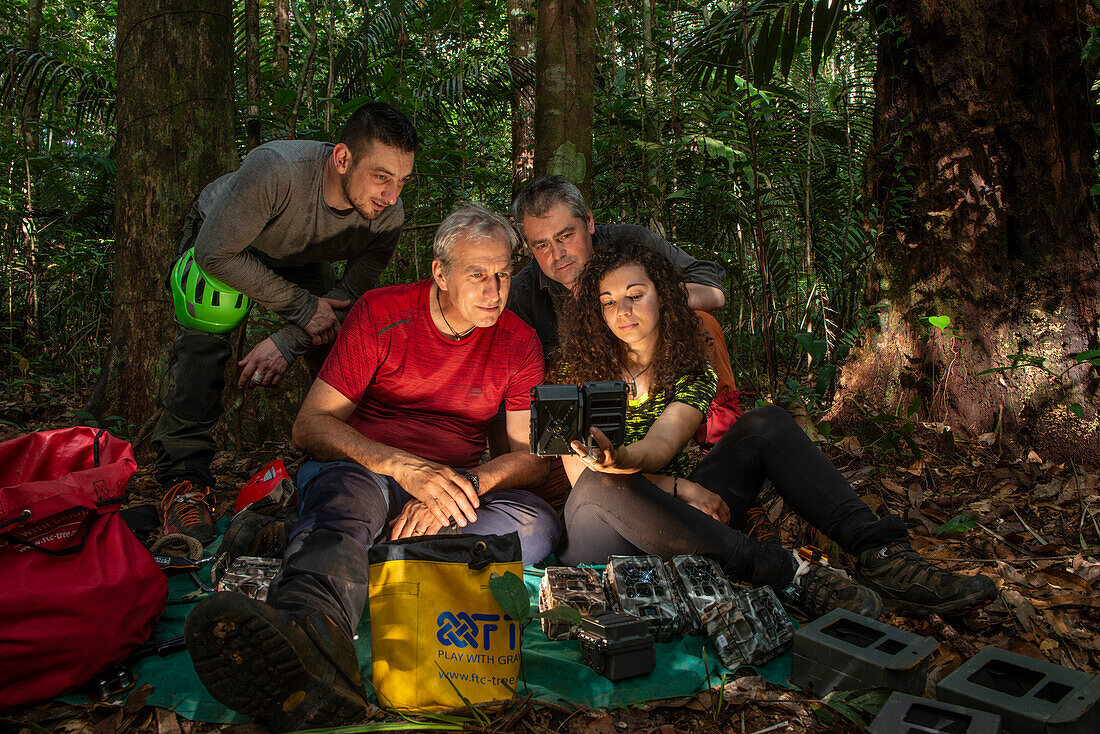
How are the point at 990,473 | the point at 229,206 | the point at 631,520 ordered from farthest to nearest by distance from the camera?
1. the point at 990,473
2. the point at 229,206
3. the point at 631,520

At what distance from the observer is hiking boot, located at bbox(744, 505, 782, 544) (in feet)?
9.35

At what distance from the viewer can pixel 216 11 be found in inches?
165

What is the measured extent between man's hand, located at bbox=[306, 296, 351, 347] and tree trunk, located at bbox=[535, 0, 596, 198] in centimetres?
138

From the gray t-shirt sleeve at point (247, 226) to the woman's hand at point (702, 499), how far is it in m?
1.92

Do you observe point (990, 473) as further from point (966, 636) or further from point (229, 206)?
point (229, 206)

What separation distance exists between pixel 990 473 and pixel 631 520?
2.02m

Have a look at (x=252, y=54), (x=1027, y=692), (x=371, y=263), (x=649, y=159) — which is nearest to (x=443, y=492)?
(x=371, y=263)

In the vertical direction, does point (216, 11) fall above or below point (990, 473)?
above

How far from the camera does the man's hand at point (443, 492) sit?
7.71ft

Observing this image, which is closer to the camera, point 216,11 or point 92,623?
point 92,623

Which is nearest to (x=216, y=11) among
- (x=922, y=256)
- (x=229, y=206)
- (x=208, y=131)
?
(x=208, y=131)

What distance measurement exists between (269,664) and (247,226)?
6.66 feet

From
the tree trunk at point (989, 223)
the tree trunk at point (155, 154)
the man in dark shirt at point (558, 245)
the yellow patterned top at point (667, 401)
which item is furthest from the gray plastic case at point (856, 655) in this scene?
the tree trunk at point (155, 154)

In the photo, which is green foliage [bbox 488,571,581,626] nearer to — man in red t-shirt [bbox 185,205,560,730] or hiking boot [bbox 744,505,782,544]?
man in red t-shirt [bbox 185,205,560,730]
